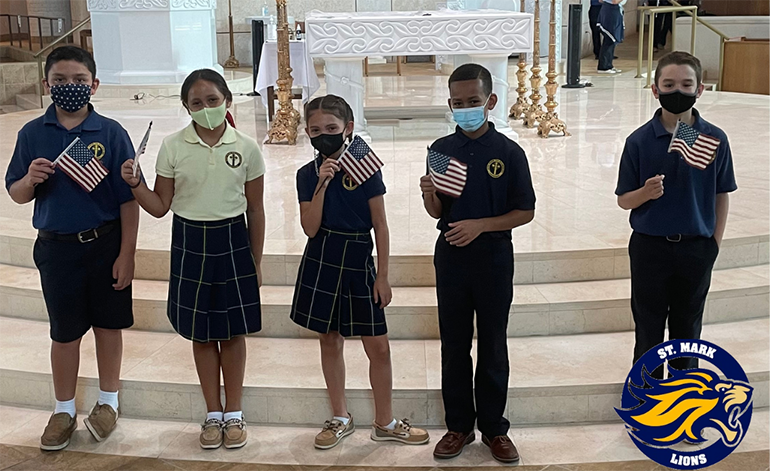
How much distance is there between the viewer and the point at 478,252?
10.7ft

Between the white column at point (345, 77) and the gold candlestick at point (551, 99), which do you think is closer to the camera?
the white column at point (345, 77)

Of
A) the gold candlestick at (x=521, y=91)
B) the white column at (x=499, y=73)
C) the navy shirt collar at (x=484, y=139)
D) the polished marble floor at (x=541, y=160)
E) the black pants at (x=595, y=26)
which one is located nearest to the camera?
the navy shirt collar at (x=484, y=139)

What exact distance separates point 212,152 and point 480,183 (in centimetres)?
101

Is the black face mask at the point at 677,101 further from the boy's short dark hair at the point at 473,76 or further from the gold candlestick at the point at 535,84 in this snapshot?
the gold candlestick at the point at 535,84

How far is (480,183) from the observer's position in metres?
3.22

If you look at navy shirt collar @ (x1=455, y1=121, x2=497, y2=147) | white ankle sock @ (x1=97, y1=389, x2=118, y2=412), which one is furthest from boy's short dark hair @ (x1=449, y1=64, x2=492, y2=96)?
white ankle sock @ (x1=97, y1=389, x2=118, y2=412)

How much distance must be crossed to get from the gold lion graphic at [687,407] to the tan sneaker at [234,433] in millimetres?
1487

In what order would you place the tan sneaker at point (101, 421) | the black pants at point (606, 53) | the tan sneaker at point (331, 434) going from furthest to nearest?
the black pants at point (606, 53)
the tan sneaker at point (101, 421)
the tan sneaker at point (331, 434)

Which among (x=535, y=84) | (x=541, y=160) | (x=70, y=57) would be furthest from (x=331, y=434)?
(x=535, y=84)

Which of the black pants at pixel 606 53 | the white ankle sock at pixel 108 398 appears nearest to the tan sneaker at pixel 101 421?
the white ankle sock at pixel 108 398

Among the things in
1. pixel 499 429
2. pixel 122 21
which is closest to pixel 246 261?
pixel 499 429

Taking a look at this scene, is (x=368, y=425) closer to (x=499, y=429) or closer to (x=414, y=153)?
(x=499, y=429)

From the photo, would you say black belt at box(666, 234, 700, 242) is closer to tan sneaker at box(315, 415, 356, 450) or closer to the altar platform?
the altar platform

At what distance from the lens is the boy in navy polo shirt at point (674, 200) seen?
10.4 feet
